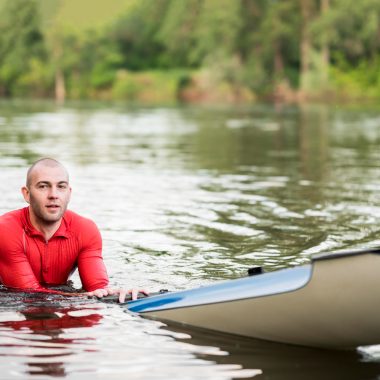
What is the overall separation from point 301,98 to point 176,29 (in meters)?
19.4

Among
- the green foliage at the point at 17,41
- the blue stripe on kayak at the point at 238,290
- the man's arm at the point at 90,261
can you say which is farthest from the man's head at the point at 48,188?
the green foliage at the point at 17,41

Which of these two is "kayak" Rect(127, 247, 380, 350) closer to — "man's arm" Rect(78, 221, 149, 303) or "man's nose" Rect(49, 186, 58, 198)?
"man's arm" Rect(78, 221, 149, 303)

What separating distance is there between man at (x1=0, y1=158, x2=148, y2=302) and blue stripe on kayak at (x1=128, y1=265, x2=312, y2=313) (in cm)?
35

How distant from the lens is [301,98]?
2640 inches

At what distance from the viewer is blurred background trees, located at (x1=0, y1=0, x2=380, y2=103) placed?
222 feet

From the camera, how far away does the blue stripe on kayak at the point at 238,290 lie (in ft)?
17.7

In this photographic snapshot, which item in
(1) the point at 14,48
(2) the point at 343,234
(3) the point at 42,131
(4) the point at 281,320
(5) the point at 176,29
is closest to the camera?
(4) the point at 281,320

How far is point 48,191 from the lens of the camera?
20.1ft

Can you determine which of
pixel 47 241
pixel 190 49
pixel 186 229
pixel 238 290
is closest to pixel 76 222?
pixel 47 241

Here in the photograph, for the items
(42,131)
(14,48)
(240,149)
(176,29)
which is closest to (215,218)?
(240,149)

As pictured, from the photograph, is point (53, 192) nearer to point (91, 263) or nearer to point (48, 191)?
point (48, 191)

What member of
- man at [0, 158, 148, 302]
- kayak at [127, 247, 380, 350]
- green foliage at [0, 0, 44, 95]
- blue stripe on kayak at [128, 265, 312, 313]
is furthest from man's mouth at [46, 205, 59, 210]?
green foliage at [0, 0, 44, 95]

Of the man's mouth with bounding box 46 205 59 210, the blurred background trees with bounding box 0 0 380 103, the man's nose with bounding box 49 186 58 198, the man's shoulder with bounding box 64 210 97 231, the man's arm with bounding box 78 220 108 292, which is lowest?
the man's arm with bounding box 78 220 108 292

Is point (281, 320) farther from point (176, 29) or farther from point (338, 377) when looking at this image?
point (176, 29)
